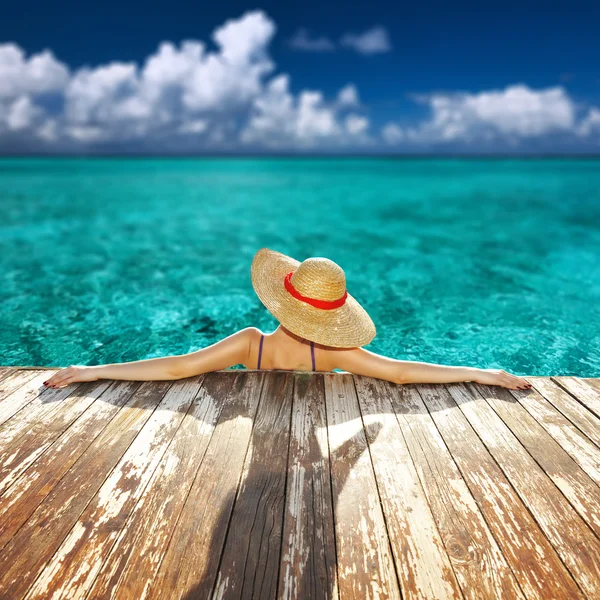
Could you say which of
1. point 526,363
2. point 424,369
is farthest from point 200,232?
point 424,369

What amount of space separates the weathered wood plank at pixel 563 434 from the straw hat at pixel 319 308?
3.36ft

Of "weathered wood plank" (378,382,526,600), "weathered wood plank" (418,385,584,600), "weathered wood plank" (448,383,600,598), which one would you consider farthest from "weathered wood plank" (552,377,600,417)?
"weathered wood plank" (378,382,526,600)

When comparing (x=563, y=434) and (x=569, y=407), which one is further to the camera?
(x=569, y=407)

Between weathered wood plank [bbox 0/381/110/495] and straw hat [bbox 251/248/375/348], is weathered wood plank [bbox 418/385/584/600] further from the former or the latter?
weathered wood plank [bbox 0/381/110/495]

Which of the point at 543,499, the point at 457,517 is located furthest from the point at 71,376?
the point at 543,499

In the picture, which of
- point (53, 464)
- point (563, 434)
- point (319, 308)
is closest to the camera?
point (53, 464)

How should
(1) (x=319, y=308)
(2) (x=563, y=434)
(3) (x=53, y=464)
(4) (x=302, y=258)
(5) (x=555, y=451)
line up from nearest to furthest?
(3) (x=53, y=464) < (5) (x=555, y=451) < (2) (x=563, y=434) < (1) (x=319, y=308) < (4) (x=302, y=258)

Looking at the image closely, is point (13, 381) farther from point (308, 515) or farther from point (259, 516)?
point (308, 515)

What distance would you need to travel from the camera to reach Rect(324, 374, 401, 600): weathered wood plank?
1.60m

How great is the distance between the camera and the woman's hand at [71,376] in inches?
111

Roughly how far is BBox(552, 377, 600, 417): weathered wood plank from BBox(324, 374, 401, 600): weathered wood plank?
1404 millimetres

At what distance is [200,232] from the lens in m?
11.9

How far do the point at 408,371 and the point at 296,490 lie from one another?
116 cm

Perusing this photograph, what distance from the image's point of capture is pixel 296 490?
2.01m
